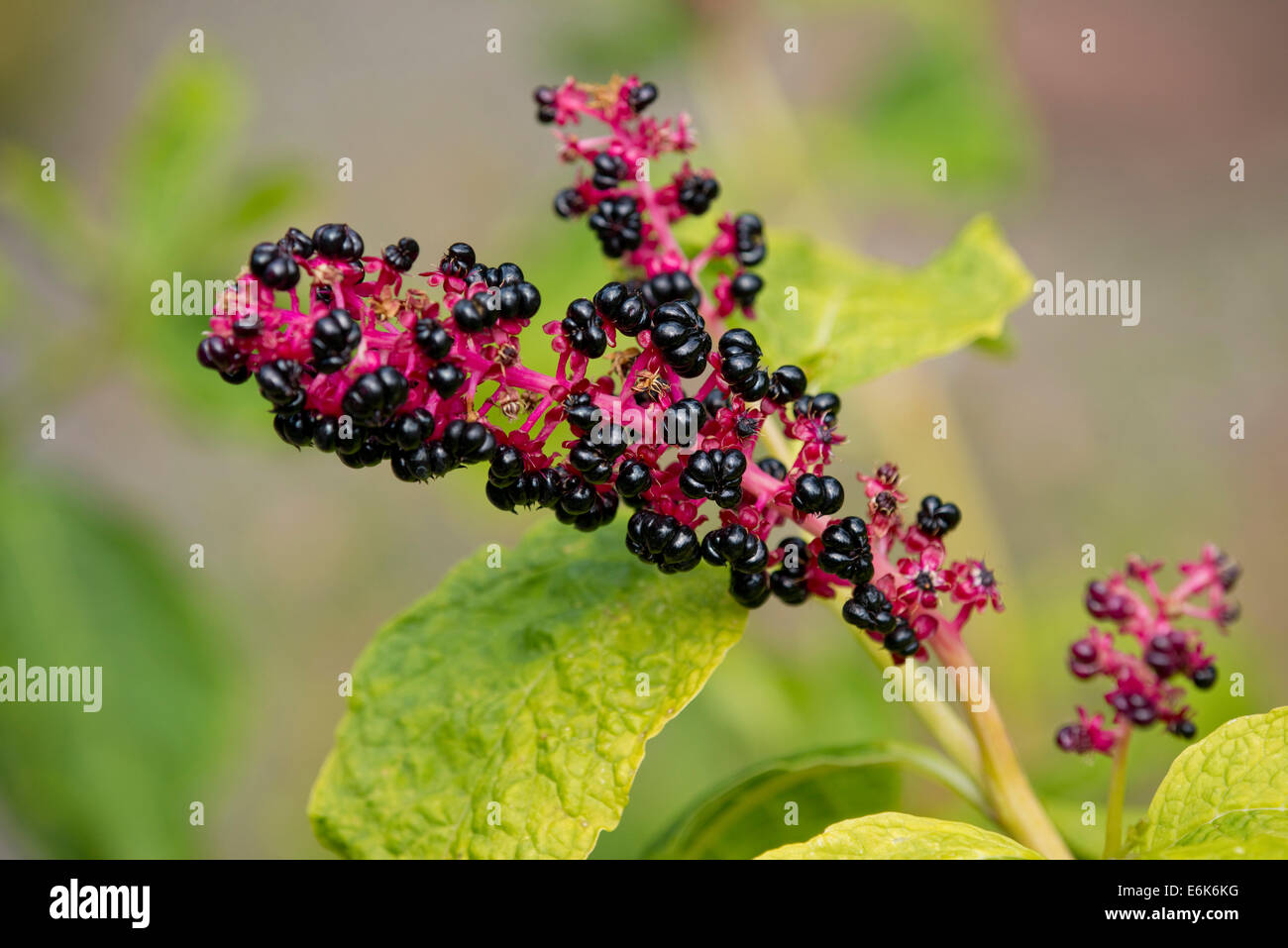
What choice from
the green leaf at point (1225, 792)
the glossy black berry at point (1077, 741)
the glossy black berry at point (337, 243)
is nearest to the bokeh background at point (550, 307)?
the glossy black berry at point (1077, 741)

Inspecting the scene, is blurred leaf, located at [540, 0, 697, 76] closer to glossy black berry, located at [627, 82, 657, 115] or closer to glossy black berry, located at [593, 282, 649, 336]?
glossy black berry, located at [627, 82, 657, 115]

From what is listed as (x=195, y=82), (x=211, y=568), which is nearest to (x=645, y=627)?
(x=195, y=82)

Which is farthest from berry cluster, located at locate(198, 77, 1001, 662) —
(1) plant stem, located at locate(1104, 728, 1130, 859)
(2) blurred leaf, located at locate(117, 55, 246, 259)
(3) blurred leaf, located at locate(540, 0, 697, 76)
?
(3) blurred leaf, located at locate(540, 0, 697, 76)

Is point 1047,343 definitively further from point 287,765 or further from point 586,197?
point 586,197

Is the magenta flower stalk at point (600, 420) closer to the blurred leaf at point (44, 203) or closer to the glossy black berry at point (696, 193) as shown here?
the glossy black berry at point (696, 193)

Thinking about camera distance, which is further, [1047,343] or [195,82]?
[1047,343]
